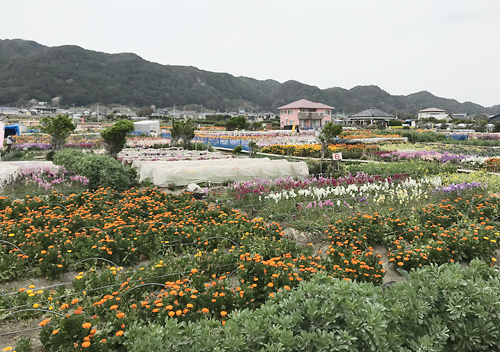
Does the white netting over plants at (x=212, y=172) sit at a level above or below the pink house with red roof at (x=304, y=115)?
below

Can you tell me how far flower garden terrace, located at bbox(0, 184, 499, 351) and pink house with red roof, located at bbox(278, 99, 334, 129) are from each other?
71055 mm

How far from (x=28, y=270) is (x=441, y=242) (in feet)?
22.2

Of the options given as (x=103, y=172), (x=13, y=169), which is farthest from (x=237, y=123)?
(x=103, y=172)

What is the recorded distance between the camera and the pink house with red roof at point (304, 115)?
256 ft

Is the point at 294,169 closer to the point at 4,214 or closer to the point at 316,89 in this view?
the point at 4,214

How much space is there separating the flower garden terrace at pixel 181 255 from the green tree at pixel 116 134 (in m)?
7.40

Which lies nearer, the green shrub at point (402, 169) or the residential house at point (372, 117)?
the green shrub at point (402, 169)

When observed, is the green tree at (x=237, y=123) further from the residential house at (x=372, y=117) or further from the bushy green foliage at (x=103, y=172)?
the bushy green foliage at (x=103, y=172)

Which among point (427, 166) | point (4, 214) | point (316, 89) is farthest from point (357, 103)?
point (4, 214)

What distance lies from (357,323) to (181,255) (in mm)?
3811

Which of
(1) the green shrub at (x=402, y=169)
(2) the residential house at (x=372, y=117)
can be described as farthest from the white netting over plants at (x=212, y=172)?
(2) the residential house at (x=372, y=117)

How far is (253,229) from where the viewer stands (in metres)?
6.80

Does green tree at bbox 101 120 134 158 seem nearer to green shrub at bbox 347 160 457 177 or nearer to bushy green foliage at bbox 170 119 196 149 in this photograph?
bushy green foliage at bbox 170 119 196 149

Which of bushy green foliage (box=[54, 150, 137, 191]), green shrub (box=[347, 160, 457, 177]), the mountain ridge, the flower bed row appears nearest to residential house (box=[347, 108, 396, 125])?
the mountain ridge
